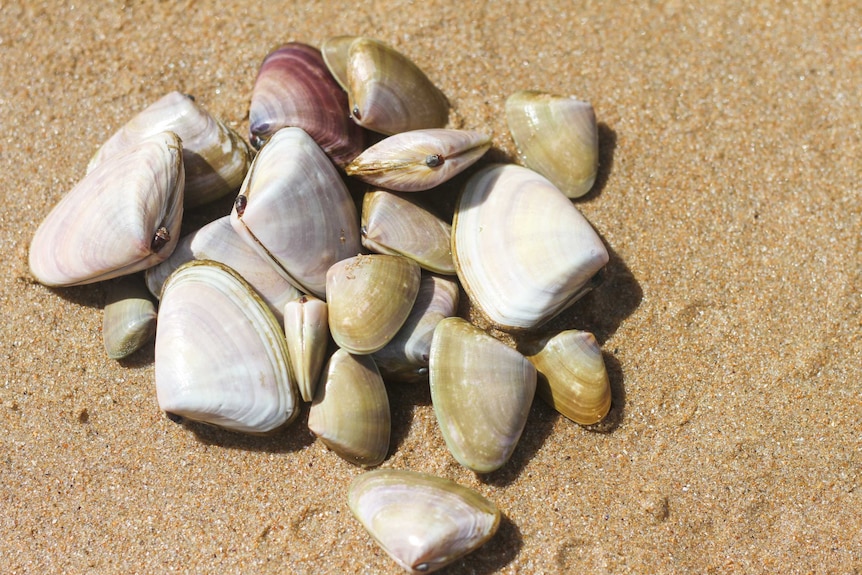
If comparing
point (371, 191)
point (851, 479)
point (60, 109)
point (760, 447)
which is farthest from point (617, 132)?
point (60, 109)

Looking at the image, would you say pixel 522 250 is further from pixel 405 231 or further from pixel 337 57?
pixel 337 57

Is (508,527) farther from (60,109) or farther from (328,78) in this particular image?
(60,109)

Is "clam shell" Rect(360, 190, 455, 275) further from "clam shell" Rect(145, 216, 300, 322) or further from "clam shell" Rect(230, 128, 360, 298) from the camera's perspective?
"clam shell" Rect(145, 216, 300, 322)

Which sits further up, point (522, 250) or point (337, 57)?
point (337, 57)

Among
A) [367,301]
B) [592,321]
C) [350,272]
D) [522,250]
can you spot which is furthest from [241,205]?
[592,321]

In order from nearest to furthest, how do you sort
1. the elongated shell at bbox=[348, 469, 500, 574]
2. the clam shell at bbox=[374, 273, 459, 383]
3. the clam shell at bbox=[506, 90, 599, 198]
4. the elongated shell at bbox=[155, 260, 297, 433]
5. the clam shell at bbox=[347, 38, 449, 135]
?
1. the elongated shell at bbox=[348, 469, 500, 574]
2. the elongated shell at bbox=[155, 260, 297, 433]
3. the clam shell at bbox=[374, 273, 459, 383]
4. the clam shell at bbox=[347, 38, 449, 135]
5. the clam shell at bbox=[506, 90, 599, 198]

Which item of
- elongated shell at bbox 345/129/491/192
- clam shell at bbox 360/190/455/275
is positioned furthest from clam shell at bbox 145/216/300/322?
elongated shell at bbox 345/129/491/192
